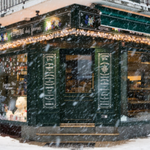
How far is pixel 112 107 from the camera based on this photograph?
29.1ft

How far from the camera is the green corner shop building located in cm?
866

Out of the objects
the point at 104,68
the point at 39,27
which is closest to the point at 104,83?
the point at 104,68

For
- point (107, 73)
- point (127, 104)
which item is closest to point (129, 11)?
point (107, 73)

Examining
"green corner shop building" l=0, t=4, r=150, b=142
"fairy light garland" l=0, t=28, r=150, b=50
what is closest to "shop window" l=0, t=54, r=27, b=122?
"green corner shop building" l=0, t=4, r=150, b=142

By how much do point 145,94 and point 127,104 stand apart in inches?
55.6

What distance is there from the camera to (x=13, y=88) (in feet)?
34.1

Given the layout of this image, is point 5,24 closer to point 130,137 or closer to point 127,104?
point 127,104

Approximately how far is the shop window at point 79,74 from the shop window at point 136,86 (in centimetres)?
123

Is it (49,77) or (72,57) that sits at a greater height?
(72,57)

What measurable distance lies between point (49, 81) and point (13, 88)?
223 cm

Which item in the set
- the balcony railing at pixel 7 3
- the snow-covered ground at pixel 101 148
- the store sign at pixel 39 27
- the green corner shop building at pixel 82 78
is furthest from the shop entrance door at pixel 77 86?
the balcony railing at pixel 7 3

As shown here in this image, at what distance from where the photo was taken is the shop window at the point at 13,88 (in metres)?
9.77

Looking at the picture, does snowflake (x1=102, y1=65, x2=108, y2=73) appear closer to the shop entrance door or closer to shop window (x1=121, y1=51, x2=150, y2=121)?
the shop entrance door

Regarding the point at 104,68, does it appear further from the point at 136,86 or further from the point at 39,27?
the point at 39,27
